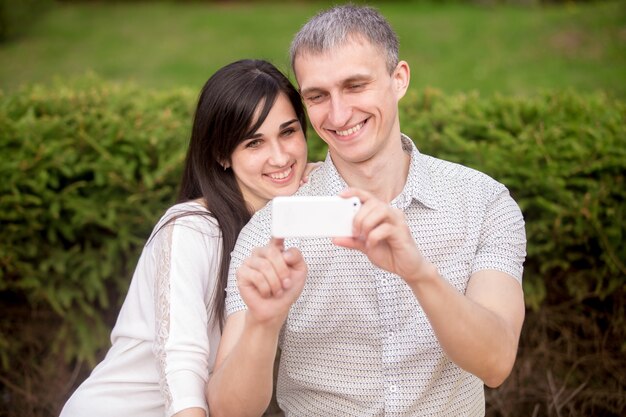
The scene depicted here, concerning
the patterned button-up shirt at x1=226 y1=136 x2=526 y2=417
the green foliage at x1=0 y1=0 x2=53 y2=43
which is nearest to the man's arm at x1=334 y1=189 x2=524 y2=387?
the patterned button-up shirt at x1=226 y1=136 x2=526 y2=417

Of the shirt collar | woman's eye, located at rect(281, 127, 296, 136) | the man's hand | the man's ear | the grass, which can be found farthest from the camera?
the grass

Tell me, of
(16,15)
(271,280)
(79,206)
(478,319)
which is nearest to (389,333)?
(478,319)

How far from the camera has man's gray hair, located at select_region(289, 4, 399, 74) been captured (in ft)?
9.49

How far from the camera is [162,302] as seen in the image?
9.61 ft

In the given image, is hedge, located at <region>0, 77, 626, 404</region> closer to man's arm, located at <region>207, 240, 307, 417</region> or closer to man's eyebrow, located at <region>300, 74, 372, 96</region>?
man's eyebrow, located at <region>300, 74, 372, 96</region>

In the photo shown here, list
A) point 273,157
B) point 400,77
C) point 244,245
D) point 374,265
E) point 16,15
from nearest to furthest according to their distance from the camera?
point 374,265 → point 244,245 → point 400,77 → point 273,157 → point 16,15

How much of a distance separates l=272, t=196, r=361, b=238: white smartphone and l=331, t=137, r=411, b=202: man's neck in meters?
0.85

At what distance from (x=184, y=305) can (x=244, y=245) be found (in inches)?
12.5

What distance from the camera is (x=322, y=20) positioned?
2951 millimetres

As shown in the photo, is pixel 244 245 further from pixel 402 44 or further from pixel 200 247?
pixel 402 44

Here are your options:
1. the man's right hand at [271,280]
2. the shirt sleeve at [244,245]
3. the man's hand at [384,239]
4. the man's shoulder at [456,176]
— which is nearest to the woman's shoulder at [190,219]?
the shirt sleeve at [244,245]

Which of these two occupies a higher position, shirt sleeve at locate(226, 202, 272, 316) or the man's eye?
the man's eye

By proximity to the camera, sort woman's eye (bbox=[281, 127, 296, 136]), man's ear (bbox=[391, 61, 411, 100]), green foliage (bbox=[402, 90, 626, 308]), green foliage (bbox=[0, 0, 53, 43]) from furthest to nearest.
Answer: green foliage (bbox=[0, 0, 53, 43])
green foliage (bbox=[402, 90, 626, 308])
woman's eye (bbox=[281, 127, 296, 136])
man's ear (bbox=[391, 61, 411, 100])

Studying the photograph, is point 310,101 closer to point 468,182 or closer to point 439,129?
point 468,182
